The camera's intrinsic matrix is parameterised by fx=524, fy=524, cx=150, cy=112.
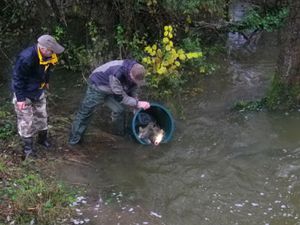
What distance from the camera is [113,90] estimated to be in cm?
682

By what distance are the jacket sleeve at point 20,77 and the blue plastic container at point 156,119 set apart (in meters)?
1.70

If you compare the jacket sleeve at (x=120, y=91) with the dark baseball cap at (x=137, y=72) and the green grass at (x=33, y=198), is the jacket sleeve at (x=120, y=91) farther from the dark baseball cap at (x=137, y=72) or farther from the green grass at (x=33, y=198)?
the green grass at (x=33, y=198)

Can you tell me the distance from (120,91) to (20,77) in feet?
4.22

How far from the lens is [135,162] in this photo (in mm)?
7070

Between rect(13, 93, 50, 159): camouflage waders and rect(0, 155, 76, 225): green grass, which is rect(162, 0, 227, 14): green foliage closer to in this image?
rect(13, 93, 50, 159): camouflage waders

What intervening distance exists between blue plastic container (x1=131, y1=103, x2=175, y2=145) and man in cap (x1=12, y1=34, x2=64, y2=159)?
4.42ft

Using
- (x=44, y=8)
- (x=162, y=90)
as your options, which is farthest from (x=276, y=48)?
(x=44, y=8)

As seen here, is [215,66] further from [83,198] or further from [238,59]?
[83,198]

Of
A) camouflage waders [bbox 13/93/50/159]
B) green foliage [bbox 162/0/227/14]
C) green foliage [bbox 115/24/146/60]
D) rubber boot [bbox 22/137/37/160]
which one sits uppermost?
green foliage [bbox 162/0/227/14]

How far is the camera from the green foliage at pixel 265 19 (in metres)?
11.6

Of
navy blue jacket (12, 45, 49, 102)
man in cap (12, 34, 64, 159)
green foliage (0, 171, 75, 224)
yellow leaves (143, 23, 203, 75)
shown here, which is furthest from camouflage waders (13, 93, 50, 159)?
yellow leaves (143, 23, 203, 75)

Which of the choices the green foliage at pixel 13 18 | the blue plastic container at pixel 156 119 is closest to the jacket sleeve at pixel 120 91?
the blue plastic container at pixel 156 119

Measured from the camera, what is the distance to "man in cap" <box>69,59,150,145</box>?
268 inches

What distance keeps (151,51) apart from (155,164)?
2.28m
